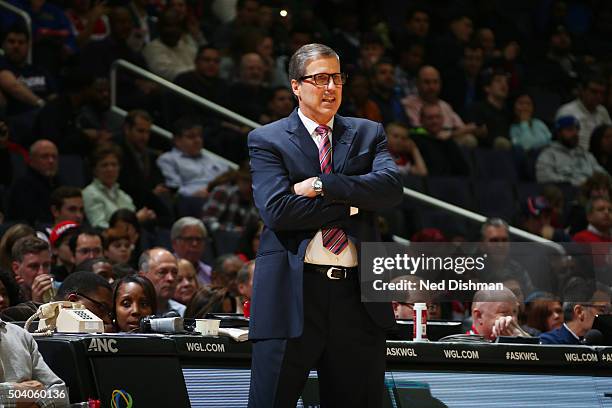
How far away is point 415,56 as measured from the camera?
48.7ft

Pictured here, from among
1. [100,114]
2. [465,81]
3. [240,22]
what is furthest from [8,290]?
[465,81]

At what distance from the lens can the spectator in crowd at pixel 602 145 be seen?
13.8 m

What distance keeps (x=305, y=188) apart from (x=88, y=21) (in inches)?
333

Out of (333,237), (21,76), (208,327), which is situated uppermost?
(21,76)

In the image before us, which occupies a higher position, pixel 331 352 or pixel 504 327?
pixel 504 327

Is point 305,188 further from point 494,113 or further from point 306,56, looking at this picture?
point 494,113

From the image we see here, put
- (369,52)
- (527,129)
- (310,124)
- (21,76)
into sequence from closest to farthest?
(310,124), (21,76), (527,129), (369,52)

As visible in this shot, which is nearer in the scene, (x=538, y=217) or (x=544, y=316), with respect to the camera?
(x=544, y=316)

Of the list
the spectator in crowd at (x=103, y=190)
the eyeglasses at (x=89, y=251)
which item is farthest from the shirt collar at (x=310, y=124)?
the spectator in crowd at (x=103, y=190)

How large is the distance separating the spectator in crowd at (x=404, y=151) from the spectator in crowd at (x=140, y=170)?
86.8 inches

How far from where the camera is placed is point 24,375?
5086mm

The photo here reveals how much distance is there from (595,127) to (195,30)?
4324mm

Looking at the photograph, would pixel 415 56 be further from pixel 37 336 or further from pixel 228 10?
pixel 37 336

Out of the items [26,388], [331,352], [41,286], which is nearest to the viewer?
[331,352]
